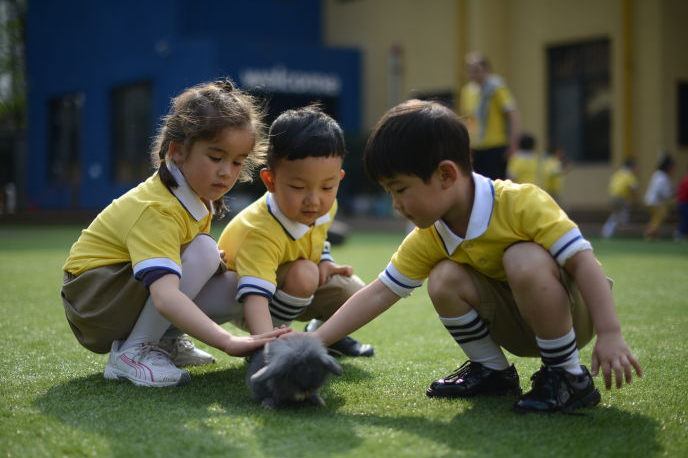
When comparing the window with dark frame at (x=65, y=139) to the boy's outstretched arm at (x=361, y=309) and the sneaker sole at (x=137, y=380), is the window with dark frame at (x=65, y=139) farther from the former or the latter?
the boy's outstretched arm at (x=361, y=309)

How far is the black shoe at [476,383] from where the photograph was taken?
2203 mm

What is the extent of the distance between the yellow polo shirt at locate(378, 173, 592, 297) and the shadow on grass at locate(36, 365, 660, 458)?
36 centimetres

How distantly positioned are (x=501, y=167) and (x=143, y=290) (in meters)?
5.27

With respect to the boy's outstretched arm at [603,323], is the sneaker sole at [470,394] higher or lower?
lower

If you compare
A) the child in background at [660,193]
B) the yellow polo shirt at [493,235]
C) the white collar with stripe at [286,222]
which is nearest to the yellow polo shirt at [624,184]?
the child in background at [660,193]

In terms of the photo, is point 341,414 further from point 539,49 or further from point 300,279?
point 539,49

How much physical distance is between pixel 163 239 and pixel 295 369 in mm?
604

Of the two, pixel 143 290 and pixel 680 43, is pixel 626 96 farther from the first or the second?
pixel 143 290

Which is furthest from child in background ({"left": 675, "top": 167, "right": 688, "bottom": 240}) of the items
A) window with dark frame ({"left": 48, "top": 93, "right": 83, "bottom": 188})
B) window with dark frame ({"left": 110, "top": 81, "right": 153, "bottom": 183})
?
window with dark frame ({"left": 48, "top": 93, "right": 83, "bottom": 188})

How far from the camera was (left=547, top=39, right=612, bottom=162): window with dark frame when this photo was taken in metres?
13.3

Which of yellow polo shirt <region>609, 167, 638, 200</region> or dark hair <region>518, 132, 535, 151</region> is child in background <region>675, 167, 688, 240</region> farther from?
dark hair <region>518, 132, 535, 151</region>

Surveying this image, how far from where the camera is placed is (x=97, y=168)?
1944 centimetres

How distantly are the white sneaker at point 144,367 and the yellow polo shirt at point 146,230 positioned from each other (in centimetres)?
28

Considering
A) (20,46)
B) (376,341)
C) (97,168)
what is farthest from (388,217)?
(20,46)
